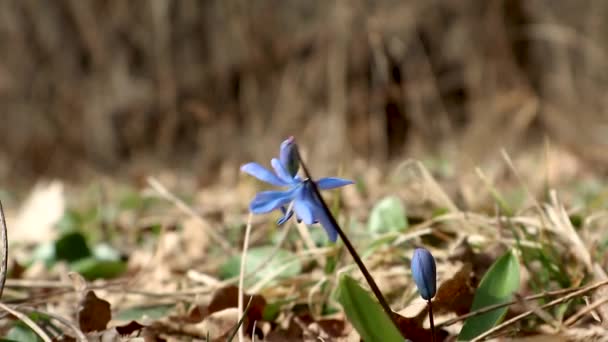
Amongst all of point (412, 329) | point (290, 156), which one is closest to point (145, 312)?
point (412, 329)

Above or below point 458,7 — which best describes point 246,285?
below

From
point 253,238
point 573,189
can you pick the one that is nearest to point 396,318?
point 253,238

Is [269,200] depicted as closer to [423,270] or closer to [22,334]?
[423,270]

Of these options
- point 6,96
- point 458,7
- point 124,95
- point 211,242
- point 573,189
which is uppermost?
point 6,96

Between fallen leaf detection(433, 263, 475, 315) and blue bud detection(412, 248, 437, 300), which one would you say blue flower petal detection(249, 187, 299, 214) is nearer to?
blue bud detection(412, 248, 437, 300)

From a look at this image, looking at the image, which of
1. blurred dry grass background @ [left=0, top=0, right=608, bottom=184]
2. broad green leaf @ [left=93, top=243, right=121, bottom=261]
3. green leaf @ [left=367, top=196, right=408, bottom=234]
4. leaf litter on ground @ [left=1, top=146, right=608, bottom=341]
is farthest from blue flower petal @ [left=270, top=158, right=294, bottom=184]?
blurred dry grass background @ [left=0, top=0, right=608, bottom=184]

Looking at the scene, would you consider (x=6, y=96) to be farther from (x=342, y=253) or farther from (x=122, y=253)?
(x=342, y=253)

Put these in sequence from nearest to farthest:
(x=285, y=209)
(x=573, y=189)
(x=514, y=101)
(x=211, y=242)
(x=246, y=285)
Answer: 1. (x=285, y=209)
2. (x=246, y=285)
3. (x=211, y=242)
4. (x=573, y=189)
5. (x=514, y=101)

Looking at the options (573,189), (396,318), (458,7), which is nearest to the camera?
(396,318)
